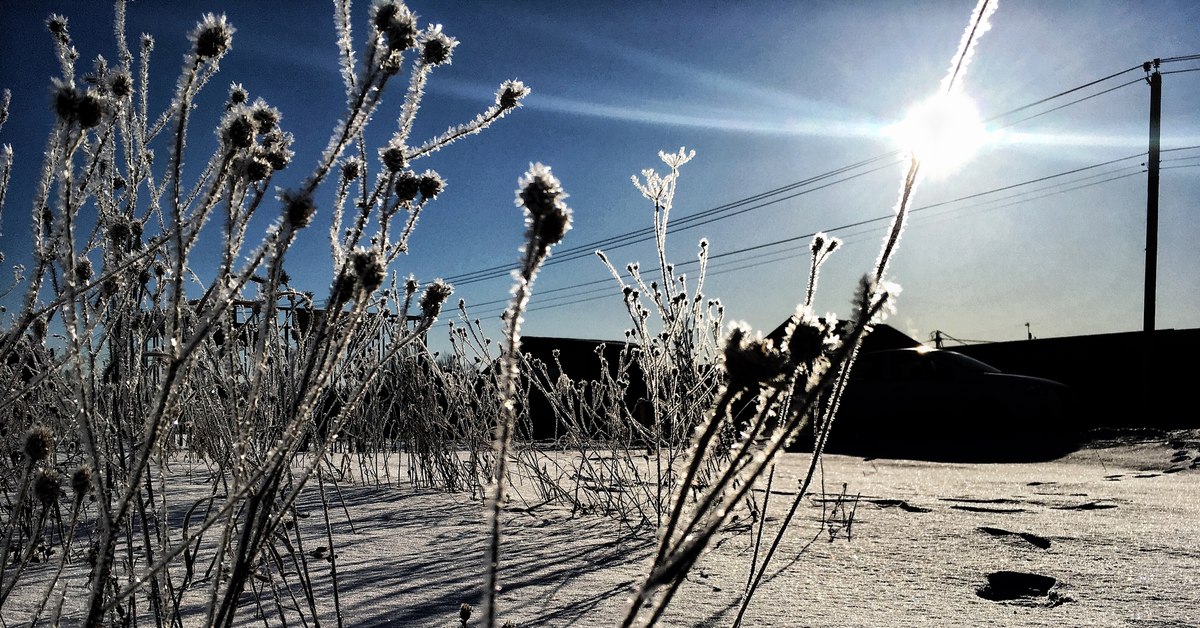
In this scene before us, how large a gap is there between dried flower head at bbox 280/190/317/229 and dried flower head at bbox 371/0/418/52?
228 mm

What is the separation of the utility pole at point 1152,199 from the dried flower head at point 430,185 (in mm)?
13349

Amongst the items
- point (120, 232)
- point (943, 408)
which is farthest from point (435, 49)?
point (943, 408)

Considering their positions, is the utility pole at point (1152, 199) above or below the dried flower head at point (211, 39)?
above

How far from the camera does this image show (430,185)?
1.17 metres

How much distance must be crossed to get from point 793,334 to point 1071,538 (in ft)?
7.47

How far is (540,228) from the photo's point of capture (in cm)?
47

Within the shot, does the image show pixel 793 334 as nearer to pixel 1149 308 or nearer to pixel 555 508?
pixel 555 508

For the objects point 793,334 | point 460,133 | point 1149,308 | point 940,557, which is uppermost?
point 1149,308

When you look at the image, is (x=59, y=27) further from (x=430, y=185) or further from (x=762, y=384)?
(x=762, y=384)

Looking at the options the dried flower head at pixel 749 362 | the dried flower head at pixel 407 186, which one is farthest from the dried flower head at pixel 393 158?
the dried flower head at pixel 749 362

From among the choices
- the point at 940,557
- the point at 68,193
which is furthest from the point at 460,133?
the point at 940,557

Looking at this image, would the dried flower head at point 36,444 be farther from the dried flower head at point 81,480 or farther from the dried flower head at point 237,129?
the dried flower head at point 237,129

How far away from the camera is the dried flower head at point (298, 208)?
2.71 feet

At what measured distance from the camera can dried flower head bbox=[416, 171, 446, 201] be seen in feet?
3.80
